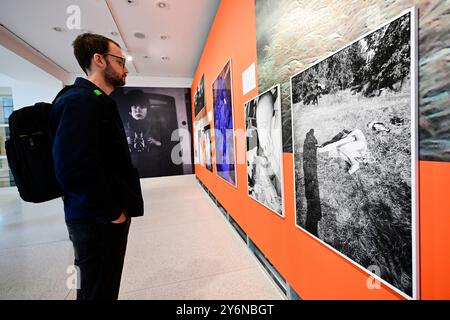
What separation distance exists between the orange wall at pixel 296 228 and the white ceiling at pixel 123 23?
0.97 metres

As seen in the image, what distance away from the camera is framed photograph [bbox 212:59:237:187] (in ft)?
8.93

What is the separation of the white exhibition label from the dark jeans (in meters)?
1.70

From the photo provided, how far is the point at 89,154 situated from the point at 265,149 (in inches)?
51.9

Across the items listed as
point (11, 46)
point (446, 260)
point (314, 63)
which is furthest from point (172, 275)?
point (11, 46)

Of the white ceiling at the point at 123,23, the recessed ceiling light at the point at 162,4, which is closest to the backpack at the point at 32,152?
the recessed ceiling light at the point at 162,4

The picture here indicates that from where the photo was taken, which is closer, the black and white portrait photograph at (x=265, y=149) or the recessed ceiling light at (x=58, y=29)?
the black and white portrait photograph at (x=265, y=149)

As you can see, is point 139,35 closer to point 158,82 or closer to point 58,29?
point 58,29

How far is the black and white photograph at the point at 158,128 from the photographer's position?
7594mm

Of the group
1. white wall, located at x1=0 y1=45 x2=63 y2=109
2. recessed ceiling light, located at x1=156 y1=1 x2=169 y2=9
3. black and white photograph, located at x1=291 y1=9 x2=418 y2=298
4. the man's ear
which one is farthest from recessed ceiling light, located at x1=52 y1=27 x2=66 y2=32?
black and white photograph, located at x1=291 y1=9 x2=418 y2=298

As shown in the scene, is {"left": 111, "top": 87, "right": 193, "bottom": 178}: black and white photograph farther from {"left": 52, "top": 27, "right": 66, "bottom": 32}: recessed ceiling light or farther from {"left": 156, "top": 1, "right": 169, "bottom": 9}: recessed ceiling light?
{"left": 156, "top": 1, "right": 169, "bottom": 9}: recessed ceiling light

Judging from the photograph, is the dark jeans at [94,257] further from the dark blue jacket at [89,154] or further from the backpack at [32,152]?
the backpack at [32,152]

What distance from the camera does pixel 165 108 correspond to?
7906 mm

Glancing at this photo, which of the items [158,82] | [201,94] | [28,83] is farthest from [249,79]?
[28,83]
